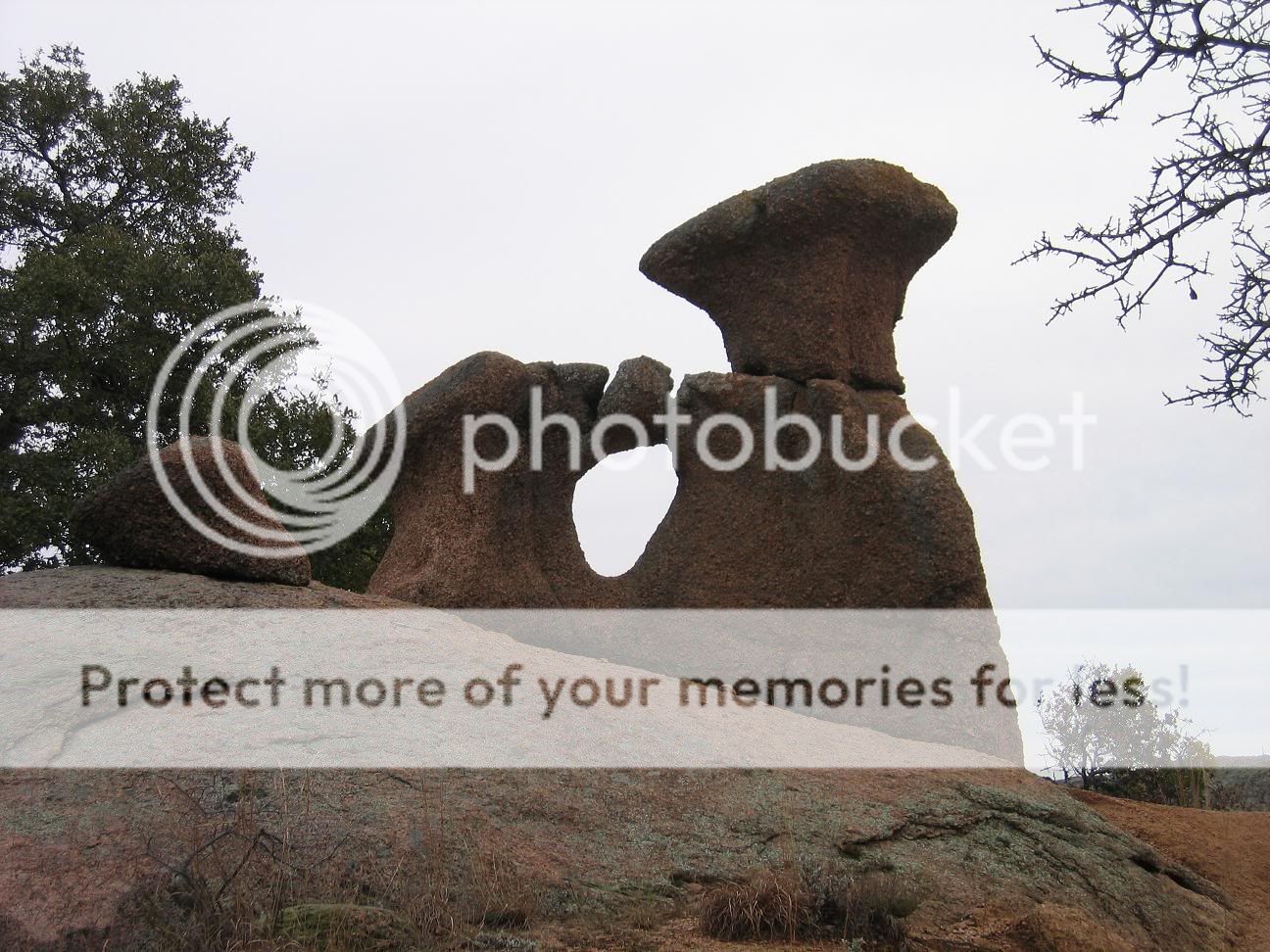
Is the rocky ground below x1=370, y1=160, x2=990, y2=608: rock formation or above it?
below

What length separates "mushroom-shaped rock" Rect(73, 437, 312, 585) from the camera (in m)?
7.66

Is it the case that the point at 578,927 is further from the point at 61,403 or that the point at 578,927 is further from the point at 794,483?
the point at 61,403

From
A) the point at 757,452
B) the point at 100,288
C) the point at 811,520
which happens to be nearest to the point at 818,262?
the point at 757,452

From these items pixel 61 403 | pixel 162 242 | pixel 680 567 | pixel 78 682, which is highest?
pixel 162 242

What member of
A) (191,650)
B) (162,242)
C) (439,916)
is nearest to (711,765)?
(439,916)

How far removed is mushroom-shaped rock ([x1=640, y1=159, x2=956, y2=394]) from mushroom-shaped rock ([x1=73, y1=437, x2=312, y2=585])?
11.8ft

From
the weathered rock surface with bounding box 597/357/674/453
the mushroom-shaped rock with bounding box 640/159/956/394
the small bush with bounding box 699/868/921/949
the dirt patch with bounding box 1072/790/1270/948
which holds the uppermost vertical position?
the mushroom-shaped rock with bounding box 640/159/956/394

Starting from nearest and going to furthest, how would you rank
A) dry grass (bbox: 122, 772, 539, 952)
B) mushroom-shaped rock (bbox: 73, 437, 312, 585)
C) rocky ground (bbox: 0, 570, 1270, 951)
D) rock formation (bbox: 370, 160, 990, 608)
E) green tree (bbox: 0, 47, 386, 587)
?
dry grass (bbox: 122, 772, 539, 952), rocky ground (bbox: 0, 570, 1270, 951), mushroom-shaped rock (bbox: 73, 437, 312, 585), rock formation (bbox: 370, 160, 990, 608), green tree (bbox: 0, 47, 386, 587)

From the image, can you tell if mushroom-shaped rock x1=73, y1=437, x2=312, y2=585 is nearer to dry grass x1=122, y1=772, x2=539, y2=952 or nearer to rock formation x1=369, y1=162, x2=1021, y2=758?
rock formation x1=369, y1=162, x2=1021, y2=758

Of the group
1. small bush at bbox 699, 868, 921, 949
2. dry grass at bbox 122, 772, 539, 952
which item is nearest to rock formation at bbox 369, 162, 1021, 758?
small bush at bbox 699, 868, 921, 949

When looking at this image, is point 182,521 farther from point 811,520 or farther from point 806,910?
point 806,910

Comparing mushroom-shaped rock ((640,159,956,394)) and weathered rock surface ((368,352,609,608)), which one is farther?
weathered rock surface ((368,352,609,608))

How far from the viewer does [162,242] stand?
16.5m

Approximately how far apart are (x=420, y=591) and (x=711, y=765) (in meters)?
3.25
